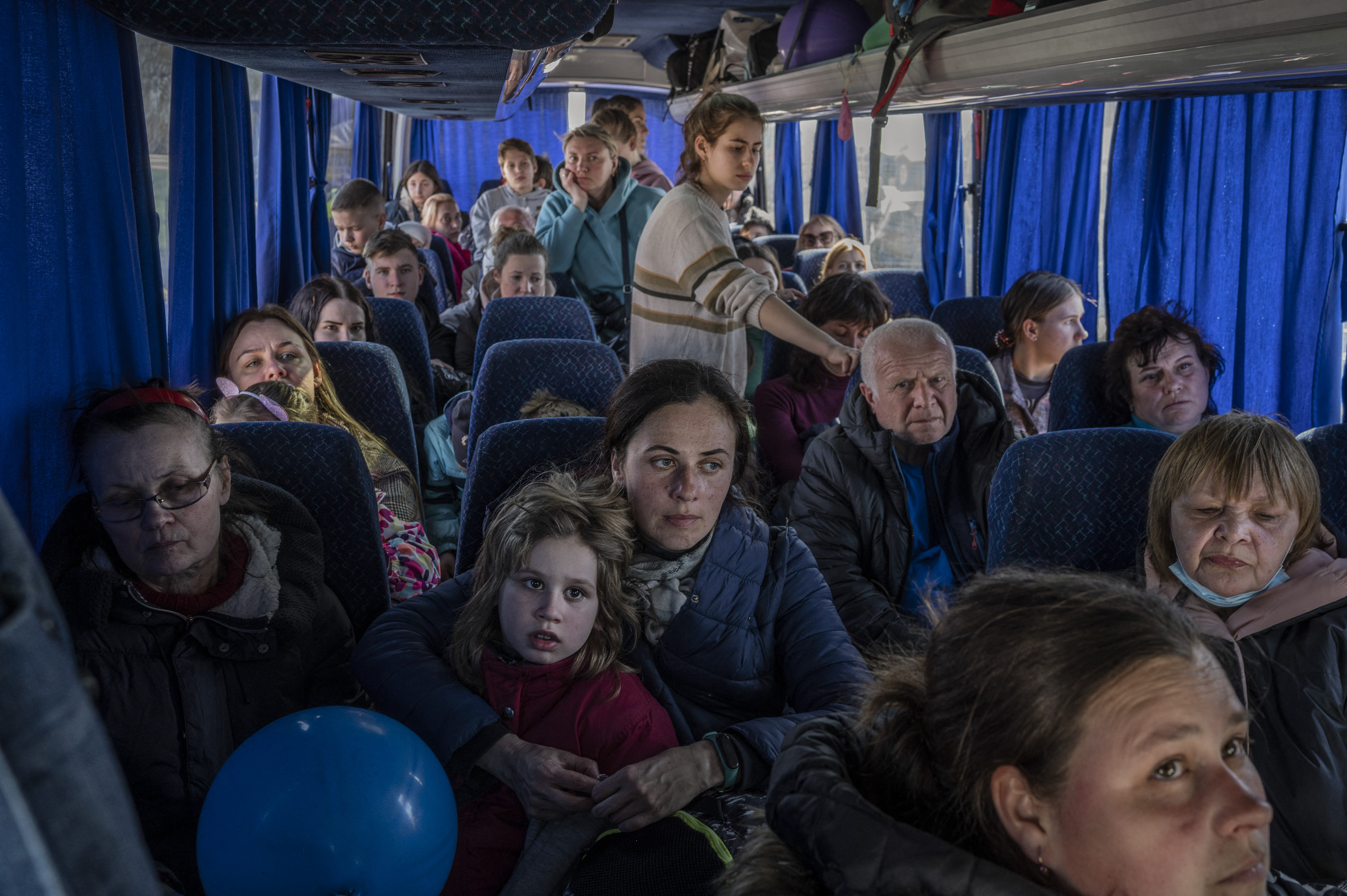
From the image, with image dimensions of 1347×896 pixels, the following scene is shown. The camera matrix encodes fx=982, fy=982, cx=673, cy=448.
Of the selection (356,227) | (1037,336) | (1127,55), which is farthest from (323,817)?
(356,227)

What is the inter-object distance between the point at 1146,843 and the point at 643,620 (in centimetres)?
116

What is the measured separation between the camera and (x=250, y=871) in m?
1.35

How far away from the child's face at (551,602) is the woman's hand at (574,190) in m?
3.85

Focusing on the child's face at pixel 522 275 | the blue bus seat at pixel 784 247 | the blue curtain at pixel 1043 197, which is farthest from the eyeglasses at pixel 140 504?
the blue bus seat at pixel 784 247

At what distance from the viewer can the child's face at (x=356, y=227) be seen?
18.9ft

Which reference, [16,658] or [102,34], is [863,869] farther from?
[102,34]

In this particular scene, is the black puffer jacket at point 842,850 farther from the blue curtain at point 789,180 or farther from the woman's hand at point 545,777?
the blue curtain at point 789,180

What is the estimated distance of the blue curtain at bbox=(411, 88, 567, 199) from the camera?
1595 cm

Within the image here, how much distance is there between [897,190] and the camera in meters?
8.54

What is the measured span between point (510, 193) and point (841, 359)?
6265mm

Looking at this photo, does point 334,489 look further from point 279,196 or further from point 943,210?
point 943,210

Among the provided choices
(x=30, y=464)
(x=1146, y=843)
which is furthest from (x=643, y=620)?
(x=30, y=464)

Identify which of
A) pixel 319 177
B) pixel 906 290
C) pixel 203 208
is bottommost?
pixel 906 290

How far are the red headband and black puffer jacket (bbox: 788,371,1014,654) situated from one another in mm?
1604
